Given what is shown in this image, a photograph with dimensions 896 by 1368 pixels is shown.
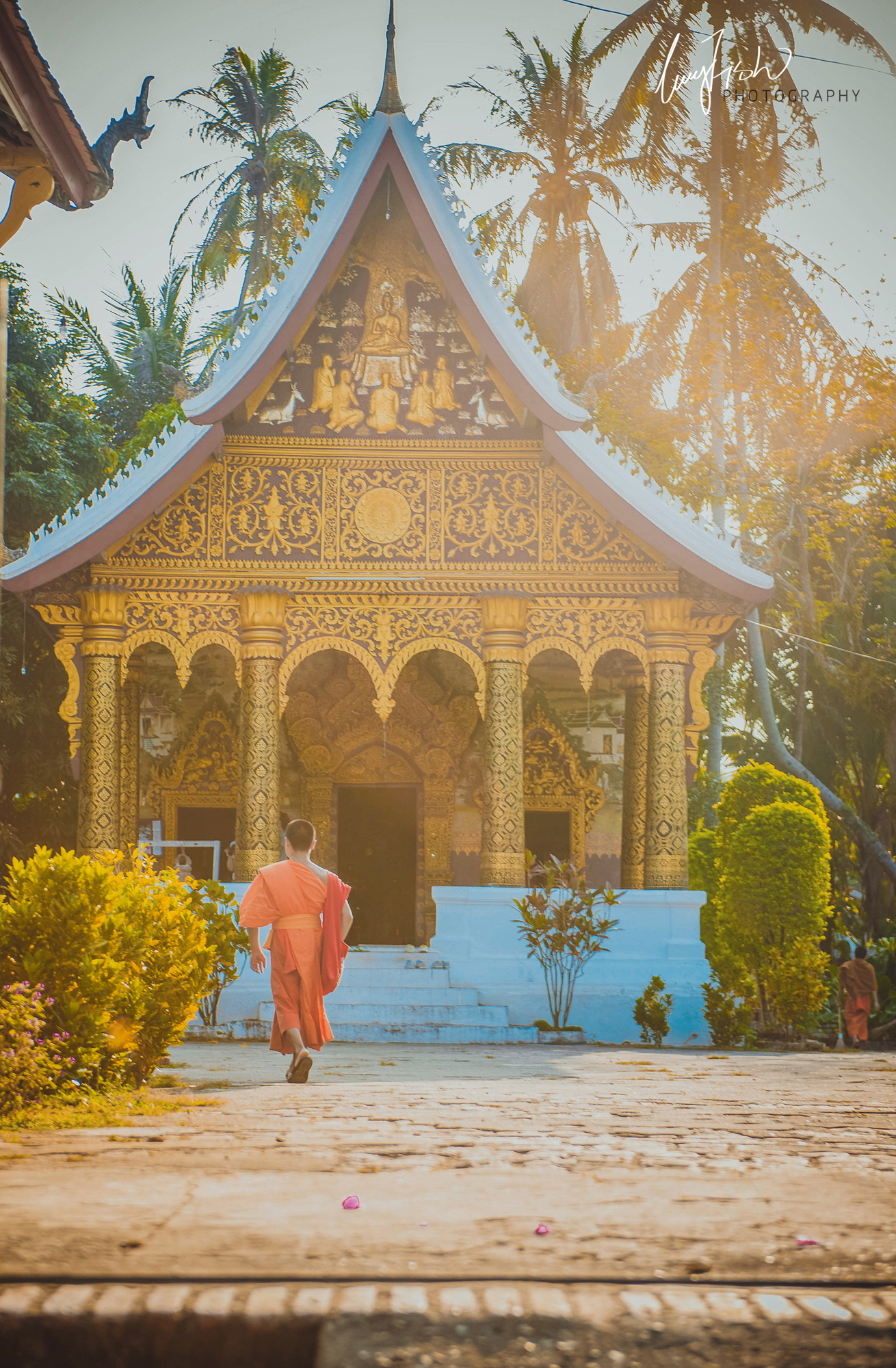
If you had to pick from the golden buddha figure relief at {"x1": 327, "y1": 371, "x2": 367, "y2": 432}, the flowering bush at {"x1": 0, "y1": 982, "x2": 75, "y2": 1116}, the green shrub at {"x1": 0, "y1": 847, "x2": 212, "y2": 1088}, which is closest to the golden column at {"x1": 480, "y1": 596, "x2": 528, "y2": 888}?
the golden buddha figure relief at {"x1": 327, "y1": 371, "x2": 367, "y2": 432}

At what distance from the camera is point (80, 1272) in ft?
9.59

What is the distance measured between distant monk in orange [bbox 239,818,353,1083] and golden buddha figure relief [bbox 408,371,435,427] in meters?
7.16

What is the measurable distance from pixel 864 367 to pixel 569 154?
1003 cm

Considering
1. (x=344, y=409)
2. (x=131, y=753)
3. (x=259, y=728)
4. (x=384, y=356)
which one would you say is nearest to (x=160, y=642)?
(x=259, y=728)

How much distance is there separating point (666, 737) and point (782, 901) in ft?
6.36

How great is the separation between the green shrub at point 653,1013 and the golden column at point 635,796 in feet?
7.40

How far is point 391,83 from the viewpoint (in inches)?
538

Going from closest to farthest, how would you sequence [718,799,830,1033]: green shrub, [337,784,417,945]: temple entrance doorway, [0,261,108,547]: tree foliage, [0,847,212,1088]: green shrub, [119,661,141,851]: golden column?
1. [0,847,212,1088]: green shrub
2. [718,799,830,1033]: green shrub
3. [119,661,141,851]: golden column
4. [337,784,417,945]: temple entrance doorway
5. [0,261,108,547]: tree foliage

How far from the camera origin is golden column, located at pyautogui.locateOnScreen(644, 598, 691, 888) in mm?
13203

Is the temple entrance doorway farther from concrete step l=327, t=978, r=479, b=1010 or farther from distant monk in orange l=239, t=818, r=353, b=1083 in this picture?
distant monk in orange l=239, t=818, r=353, b=1083

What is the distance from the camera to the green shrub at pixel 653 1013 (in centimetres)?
1192

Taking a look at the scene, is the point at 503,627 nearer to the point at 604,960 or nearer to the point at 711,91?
the point at 604,960

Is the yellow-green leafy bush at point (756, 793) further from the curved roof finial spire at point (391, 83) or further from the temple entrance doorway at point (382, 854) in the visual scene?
the curved roof finial spire at point (391, 83)

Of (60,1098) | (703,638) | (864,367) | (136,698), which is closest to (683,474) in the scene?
(864,367)
